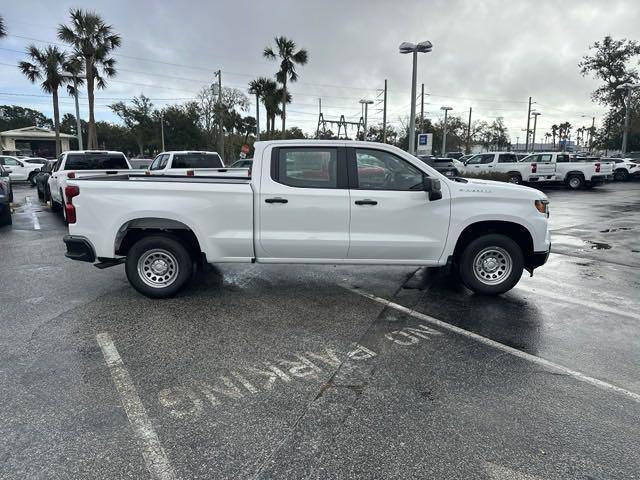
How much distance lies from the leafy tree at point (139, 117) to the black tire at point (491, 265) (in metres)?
61.3

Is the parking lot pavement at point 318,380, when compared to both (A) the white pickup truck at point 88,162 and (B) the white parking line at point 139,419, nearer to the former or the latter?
(B) the white parking line at point 139,419

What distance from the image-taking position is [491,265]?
227 inches

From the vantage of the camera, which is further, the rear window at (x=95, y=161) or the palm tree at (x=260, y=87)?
the palm tree at (x=260, y=87)

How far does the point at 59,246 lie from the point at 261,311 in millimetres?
5709

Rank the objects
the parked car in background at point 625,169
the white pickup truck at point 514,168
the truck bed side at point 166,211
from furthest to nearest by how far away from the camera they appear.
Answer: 1. the parked car in background at point 625,169
2. the white pickup truck at point 514,168
3. the truck bed side at point 166,211

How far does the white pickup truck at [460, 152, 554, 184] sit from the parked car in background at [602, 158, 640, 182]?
10607 mm

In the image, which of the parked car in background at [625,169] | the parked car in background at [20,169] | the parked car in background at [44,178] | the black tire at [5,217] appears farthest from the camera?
the parked car in background at [625,169]

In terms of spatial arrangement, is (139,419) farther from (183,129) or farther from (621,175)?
(183,129)

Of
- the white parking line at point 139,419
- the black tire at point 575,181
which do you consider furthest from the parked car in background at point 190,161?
the black tire at point 575,181

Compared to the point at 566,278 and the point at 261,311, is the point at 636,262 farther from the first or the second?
the point at 261,311

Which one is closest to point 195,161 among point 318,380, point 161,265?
point 161,265

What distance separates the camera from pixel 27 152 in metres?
60.0

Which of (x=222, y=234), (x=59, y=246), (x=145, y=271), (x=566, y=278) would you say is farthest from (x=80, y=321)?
(x=566, y=278)

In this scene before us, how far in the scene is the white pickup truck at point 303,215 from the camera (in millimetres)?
5375
